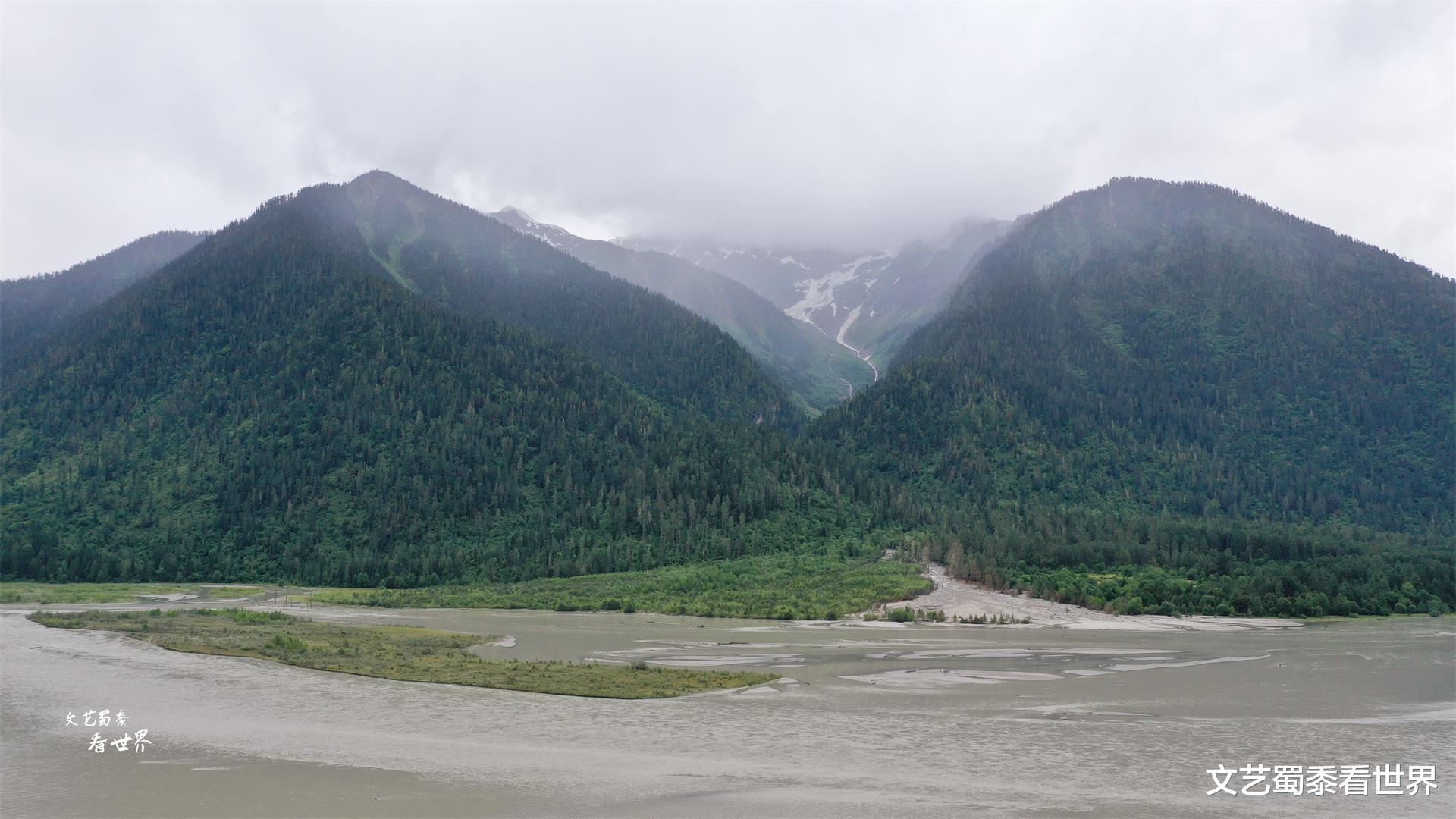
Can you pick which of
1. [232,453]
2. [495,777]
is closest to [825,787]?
[495,777]

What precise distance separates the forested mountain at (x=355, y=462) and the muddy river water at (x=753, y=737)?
8226cm

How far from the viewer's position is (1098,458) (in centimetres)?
17162

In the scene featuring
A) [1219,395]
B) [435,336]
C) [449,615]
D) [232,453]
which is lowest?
[449,615]

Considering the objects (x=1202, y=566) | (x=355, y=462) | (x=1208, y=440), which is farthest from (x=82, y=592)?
(x=1208, y=440)

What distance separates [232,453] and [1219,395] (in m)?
205

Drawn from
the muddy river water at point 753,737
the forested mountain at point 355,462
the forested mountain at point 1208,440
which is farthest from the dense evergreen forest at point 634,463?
the muddy river water at point 753,737

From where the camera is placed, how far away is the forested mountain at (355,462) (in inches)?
5226

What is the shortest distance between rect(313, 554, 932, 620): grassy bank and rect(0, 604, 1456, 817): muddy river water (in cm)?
3371

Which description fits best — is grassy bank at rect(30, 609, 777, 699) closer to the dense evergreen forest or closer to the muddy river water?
the muddy river water

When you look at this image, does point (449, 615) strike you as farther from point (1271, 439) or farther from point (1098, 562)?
point (1271, 439)

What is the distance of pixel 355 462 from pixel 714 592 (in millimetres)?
93515

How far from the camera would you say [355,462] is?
521 feet

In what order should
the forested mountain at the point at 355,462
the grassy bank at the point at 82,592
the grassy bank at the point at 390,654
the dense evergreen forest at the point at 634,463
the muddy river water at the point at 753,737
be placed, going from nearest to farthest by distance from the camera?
the muddy river water at the point at 753,737, the grassy bank at the point at 390,654, the grassy bank at the point at 82,592, the dense evergreen forest at the point at 634,463, the forested mountain at the point at 355,462

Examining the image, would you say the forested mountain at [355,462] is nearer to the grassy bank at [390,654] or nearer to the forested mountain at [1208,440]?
the forested mountain at [1208,440]
